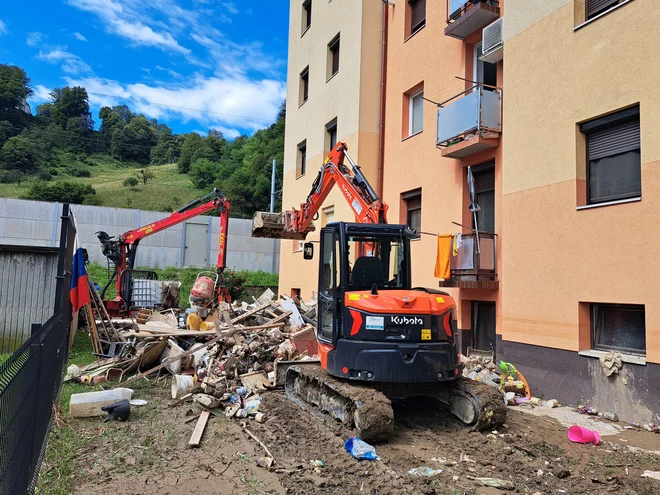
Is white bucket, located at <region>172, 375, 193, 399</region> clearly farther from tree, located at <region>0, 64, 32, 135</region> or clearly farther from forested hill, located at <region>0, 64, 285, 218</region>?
tree, located at <region>0, 64, 32, 135</region>

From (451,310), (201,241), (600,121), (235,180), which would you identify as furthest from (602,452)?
(235,180)

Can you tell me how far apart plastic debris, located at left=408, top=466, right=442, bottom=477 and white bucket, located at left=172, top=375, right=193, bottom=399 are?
450cm

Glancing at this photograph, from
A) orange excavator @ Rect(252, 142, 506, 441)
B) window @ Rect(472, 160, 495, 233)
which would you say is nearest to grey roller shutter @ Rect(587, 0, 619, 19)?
window @ Rect(472, 160, 495, 233)

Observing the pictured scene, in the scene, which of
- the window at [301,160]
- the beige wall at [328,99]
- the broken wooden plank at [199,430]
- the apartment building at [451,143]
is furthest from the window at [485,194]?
the window at [301,160]

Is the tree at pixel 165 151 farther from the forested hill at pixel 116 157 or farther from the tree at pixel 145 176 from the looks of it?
the tree at pixel 145 176

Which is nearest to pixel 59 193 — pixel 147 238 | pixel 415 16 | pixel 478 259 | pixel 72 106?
pixel 147 238

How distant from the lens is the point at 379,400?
612cm

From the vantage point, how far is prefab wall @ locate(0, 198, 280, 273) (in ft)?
87.0

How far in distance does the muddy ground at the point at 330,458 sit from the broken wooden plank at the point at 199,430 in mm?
83

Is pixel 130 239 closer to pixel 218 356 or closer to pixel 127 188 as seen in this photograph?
pixel 218 356

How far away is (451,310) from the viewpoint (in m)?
6.98

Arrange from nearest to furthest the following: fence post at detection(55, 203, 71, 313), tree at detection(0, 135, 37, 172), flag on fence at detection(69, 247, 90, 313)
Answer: fence post at detection(55, 203, 71, 313) < flag on fence at detection(69, 247, 90, 313) < tree at detection(0, 135, 37, 172)

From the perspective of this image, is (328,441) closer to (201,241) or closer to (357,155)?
(357,155)

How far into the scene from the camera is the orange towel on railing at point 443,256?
1084cm
